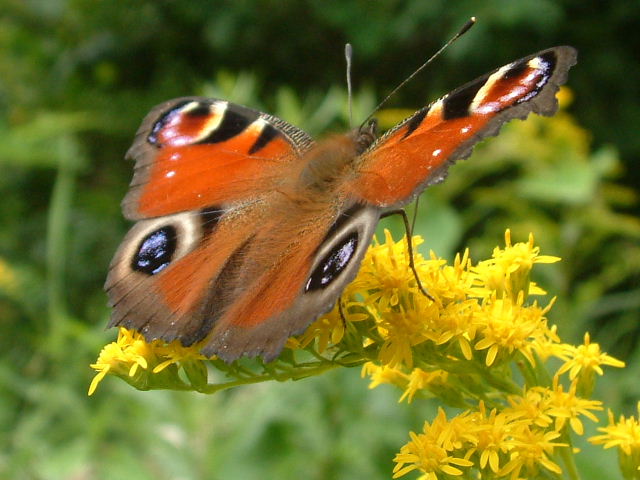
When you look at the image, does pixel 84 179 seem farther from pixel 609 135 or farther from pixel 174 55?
pixel 609 135

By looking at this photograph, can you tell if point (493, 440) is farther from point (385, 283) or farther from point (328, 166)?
point (328, 166)

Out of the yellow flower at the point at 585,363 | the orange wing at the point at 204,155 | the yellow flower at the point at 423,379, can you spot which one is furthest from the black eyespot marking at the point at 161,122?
the yellow flower at the point at 585,363

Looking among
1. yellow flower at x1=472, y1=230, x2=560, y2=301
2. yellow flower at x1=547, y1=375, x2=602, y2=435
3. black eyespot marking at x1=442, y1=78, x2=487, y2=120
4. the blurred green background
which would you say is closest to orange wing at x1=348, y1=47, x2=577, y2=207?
black eyespot marking at x1=442, y1=78, x2=487, y2=120

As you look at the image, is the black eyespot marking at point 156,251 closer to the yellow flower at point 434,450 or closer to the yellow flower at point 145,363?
the yellow flower at point 145,363

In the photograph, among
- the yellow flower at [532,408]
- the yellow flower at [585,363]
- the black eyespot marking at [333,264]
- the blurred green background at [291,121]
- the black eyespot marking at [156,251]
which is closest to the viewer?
the black eyespot marking at [333,264]

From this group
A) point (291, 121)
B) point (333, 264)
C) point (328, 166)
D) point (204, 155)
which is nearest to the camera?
point (333, 264)

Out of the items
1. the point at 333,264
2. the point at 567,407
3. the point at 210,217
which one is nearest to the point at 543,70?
the point at 333,264
